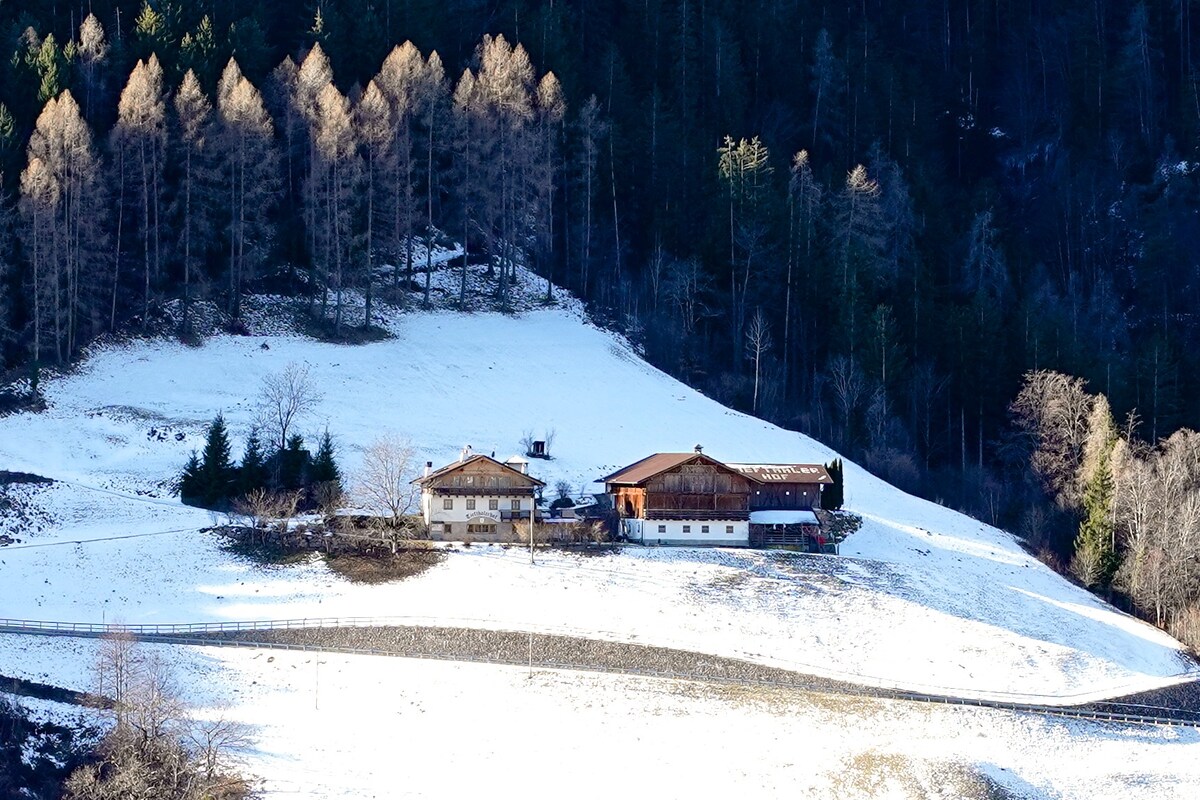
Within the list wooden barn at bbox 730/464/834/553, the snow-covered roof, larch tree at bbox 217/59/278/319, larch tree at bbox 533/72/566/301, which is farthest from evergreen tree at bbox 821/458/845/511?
larch tree at bbox 217/59/278/319

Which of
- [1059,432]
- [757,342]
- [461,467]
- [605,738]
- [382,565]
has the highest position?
[757,342]

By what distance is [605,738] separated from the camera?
6106 centimetres

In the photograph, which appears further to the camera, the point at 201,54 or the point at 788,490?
the point at 201,54

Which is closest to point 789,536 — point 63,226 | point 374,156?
point 374,156

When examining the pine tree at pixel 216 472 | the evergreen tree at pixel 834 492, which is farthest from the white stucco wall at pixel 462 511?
the evergreen tree at pixel 834 492

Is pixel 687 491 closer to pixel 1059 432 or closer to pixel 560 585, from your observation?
pixel 560 585

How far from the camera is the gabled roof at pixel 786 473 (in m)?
80.7

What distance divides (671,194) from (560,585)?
46.0 metres

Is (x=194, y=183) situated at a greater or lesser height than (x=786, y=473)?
greater

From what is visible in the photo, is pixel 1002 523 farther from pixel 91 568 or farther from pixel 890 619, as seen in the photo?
pixel 91 568

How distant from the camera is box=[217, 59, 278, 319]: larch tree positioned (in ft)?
313

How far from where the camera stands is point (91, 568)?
7012 centimetres

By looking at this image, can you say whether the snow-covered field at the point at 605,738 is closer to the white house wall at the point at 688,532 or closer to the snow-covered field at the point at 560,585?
the snow-covered field at the point at 560,585

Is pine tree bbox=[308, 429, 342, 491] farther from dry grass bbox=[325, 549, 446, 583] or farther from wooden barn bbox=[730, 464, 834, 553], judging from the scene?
wooden barn bbox=[730, 464, 834, 553]
